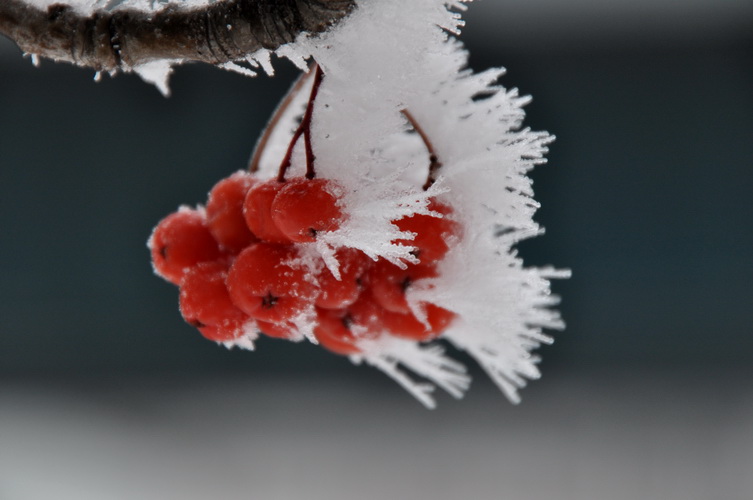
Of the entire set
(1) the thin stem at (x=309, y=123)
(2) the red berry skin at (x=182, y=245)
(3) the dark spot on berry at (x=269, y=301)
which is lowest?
(3) the dark spot on berry at (x=269, y=301)

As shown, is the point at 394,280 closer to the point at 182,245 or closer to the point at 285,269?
the point at 285,269

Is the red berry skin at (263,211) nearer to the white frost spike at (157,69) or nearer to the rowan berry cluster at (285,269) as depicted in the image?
the rowan berry cluster at (285,269)

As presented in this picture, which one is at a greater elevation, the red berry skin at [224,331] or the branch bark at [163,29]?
the branch bark at [163,29]

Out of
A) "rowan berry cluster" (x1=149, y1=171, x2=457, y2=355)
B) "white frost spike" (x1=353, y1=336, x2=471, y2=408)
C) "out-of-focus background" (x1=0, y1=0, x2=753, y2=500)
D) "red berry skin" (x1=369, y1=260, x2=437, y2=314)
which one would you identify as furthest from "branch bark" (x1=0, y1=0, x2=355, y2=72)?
"out-of-focus background" (x1=0, y1=0, x2=753, y2=500)

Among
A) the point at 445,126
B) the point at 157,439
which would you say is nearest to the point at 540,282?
the point at 445,126

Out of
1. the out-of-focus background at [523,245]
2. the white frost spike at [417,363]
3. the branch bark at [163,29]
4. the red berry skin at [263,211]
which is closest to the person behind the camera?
the branch bark at [163,29]

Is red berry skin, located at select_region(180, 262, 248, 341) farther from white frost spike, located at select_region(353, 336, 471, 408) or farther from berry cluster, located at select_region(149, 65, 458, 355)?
white frost spike, located at select_region(353, 336, 471, 408)

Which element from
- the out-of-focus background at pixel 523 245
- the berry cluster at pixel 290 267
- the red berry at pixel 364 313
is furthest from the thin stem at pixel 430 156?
the out-of-focus background at pixel 523 245
